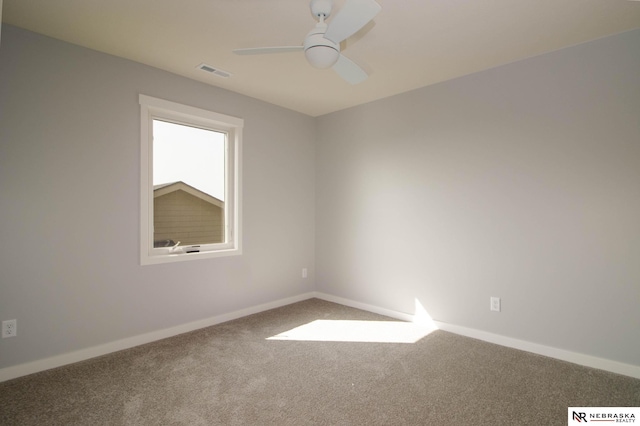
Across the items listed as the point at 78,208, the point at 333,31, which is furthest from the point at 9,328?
the point at 333,31

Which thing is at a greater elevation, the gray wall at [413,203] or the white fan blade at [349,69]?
the white fan blade at [349,69]

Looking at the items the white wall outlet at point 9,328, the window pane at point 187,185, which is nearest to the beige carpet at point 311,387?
the white wall outlet at point 9,328

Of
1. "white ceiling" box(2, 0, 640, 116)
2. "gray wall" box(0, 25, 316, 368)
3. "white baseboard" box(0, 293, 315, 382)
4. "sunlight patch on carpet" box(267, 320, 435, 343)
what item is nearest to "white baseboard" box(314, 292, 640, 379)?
"sunlight patch on carpet" box(267, 320, 435, 343)

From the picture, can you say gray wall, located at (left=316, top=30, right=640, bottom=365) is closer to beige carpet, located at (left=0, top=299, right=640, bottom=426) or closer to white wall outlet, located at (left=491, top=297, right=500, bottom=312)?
white wall outlet, located at (left=491, top=297, right=500, bottom=312)

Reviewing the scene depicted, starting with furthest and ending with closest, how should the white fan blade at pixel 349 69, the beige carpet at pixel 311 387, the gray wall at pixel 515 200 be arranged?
the gray wall at pixel 515 200
the white fan blade at pixel 349 69
the beige carpet at pixel 311 387

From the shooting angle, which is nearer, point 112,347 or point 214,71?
point 112,347

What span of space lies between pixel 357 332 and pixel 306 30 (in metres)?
2.73

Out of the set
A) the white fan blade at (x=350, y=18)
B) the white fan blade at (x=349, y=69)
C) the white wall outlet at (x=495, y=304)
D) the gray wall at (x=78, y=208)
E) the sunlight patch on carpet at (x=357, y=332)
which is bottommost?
the sunlight patch on carpet at (x=357, y=332)

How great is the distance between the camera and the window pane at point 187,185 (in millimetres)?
3273

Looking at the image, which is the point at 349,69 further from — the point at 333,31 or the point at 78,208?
the point at 78,208

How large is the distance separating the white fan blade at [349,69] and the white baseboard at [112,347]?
274 cm

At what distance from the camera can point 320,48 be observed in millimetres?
1867

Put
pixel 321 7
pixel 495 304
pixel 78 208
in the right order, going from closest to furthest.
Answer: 1. pixel 321 7
2. pixel 78 208
3. pixel 495 304

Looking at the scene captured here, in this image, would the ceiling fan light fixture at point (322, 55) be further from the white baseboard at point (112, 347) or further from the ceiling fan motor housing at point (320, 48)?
the white baseboard at point (112, 347)
